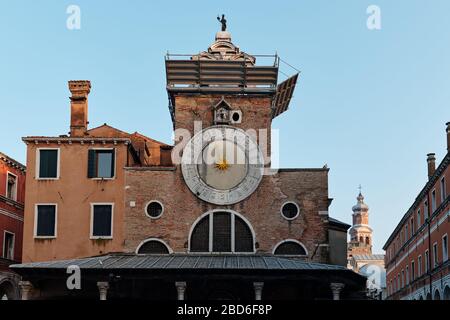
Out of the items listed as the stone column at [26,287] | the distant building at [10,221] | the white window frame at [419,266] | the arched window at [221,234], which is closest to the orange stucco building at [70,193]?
the stone column at [26,287]

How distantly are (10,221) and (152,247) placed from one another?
10333 millimetres

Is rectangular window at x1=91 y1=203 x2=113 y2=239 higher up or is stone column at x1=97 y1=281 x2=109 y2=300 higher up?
rectangular window at x1=91 y1=203 x2=113 y2=239

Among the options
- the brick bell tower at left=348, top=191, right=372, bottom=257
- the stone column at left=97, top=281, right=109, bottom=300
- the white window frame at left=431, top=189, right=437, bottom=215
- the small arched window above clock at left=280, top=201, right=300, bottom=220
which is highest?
the brick bell tower at left=348, top=191, right=372, bottom=257

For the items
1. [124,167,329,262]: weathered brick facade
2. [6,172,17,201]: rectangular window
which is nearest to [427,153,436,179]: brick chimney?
[124,167,329,262]: weathered brick facade

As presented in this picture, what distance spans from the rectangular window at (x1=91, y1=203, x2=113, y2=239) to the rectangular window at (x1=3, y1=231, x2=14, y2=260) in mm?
7645

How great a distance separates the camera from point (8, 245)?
38.4 m

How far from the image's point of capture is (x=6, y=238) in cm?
3816

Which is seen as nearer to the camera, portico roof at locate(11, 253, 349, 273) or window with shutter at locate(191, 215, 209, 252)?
portico roof at locate(11, 253, 349, 273)

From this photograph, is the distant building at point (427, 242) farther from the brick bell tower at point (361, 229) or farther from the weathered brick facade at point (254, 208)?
the brick bell tower at point (361, 229)

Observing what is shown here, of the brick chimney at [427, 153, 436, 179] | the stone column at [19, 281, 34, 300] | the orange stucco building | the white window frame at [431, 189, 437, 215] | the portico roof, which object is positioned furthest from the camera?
the brick chimney at [427, 153, 436, 179]

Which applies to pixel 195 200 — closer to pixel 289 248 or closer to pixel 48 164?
pixel 289 248

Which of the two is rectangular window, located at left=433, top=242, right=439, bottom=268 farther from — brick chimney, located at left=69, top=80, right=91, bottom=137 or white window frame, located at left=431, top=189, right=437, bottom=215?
brick chimney, located at left=69, top=80, right=91, bottom=137

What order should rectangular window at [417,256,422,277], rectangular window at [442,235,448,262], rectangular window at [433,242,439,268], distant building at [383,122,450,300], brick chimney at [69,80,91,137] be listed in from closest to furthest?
brick chimney at [69,80,91,137] → rectangular window at [442,235,448,262] → distant building at [383,122,450,300] → rectangular window at [433,242,439,268] → rectangular window at [417,256,422,277]

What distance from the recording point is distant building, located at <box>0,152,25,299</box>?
37.6 meters
